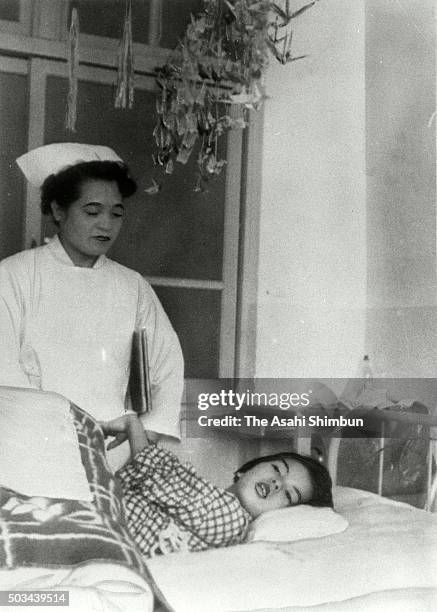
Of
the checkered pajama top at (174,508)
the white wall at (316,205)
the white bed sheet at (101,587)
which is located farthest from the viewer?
the white wall at (316,205)

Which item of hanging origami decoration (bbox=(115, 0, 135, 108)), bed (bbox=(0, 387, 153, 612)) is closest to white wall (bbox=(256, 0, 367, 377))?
hanging origami decoration (bbox=(115, 0, 135, 108))

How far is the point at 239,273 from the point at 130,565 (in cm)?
54

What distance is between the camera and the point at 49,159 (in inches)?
49.6

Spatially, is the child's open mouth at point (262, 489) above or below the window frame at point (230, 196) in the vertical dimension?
below

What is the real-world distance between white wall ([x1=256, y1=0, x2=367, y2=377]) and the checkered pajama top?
24 centimetres

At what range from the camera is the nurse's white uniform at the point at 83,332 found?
125cm

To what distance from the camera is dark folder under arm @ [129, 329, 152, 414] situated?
130cm

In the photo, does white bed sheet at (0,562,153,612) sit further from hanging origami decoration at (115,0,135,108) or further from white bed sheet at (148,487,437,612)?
hanging origami decoration at (115,0,135,108)

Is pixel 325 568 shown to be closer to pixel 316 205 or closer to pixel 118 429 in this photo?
pixel 118 429

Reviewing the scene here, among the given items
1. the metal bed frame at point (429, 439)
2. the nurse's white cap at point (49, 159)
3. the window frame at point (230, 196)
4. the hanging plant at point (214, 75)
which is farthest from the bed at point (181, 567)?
the hanging plant at point (214, 75)

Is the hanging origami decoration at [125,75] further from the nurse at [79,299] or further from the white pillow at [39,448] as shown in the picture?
the white pillow at [39,448]

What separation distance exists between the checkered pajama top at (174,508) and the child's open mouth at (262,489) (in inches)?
1.8

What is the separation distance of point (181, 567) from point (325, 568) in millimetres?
243

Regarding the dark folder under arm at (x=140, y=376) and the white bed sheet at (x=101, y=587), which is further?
the dark folder under arm at (x=140, y=376)
